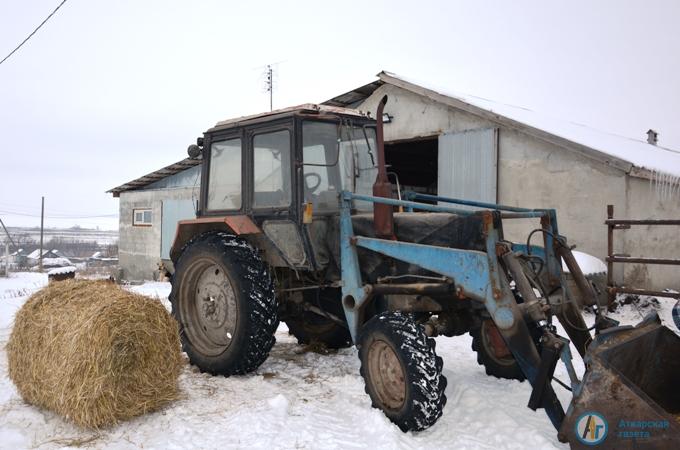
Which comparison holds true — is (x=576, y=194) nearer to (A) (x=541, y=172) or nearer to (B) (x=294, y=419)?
(A) (x=541, y=172)

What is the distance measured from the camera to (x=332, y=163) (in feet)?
Answer: 15.7

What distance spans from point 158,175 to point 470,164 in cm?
1112

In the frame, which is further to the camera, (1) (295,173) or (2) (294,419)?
(1) (295,173)

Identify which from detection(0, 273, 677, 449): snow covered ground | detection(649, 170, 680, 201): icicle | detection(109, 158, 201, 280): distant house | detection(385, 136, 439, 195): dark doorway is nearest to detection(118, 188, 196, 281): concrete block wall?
detection(109, 158, 201, 280): distant house

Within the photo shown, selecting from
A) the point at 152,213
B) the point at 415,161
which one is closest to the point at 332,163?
the point at 415,161

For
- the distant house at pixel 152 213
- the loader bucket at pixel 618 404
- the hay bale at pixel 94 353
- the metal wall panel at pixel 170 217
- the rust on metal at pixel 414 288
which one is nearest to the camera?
the loader bucket at pixel 618 404

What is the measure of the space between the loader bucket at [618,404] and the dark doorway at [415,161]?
27.2ft

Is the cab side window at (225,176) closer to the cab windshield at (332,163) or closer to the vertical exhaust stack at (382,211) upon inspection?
the cab windshield at (332,163)

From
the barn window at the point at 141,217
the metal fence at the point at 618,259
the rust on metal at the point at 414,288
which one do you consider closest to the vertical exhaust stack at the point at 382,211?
the rust on metal at the point at 414,288

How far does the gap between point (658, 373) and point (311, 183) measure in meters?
2.85

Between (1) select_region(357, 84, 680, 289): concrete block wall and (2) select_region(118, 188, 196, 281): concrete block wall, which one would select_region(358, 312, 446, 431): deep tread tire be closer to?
(1) select_region(357, 84, 680, 289): concrete block wall

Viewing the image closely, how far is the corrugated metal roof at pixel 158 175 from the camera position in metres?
17.2

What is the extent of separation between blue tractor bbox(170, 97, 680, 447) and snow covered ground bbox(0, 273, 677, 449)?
0.18 meters

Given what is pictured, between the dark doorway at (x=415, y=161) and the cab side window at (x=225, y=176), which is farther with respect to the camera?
the dark doorway at (x=415, y=161)
